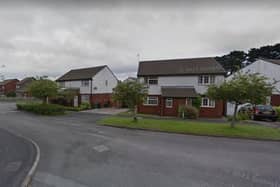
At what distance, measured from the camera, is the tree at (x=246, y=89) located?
37.3 ft

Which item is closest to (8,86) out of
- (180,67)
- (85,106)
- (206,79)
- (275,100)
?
(85,106)

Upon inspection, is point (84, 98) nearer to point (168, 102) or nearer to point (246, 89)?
point (168, 102)

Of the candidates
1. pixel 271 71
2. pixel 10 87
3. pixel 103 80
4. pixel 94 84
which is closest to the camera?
pixel 271 71

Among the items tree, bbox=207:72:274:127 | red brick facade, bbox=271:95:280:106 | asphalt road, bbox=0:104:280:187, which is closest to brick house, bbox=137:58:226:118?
tree, bbox=207:72:274:127

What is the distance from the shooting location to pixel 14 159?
21.2ft

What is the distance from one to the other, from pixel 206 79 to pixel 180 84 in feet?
10.2

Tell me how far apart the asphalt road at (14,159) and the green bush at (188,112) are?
14608 mm

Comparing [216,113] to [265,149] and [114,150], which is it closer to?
[265,149]

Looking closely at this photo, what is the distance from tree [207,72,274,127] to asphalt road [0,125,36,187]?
447 inches

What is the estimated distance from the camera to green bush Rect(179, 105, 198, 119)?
18.9 metres

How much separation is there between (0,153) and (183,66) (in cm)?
2103

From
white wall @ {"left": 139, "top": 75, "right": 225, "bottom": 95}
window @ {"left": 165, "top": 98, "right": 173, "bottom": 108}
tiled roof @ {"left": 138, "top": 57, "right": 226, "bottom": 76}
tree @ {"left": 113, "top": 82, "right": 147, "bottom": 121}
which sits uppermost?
tiled roof @ {"left": 138, "top": 57, "right": 226, "bottom": 76}

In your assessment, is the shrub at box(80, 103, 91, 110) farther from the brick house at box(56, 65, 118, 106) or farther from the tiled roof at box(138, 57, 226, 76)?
the tiled roof at box(138, 57, 226, 76)

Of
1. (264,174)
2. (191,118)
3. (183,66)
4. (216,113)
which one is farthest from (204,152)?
(183,66)
